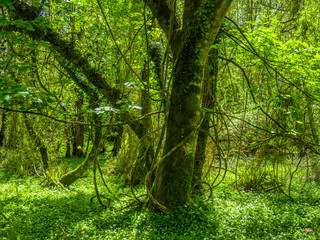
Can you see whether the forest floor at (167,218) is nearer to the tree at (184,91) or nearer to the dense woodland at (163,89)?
the dense woodland at (163,89)

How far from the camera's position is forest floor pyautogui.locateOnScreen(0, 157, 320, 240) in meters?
3.63

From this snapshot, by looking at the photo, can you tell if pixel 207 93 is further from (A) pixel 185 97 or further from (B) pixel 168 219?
(B) pixel 168 219

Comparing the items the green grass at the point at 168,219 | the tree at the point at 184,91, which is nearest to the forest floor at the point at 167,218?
the green grass at the point at 168,219

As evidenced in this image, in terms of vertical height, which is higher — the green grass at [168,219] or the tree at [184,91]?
the tree at [184,91]

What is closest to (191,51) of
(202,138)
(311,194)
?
(202,138)

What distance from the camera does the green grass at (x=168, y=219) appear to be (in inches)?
143

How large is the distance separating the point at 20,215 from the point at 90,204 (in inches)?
51.0

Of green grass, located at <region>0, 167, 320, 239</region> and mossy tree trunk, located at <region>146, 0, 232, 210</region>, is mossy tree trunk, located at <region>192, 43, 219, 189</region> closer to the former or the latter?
green grass, located at <region>0, 167, 320, 239</region>

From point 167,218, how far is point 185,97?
1814 mm

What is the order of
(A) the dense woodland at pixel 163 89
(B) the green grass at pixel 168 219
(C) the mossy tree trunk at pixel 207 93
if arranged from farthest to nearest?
(C) the mossy tree trunk at pixel 207 93 → (B) the green grass at pixel 168 219 → (A) the dense woodland at pixel 163 89

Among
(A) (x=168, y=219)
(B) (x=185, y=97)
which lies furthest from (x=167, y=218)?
(B) (x=185, y=97)

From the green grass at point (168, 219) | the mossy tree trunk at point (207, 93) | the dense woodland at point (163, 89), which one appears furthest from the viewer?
the mossy tree trunk at point (207, 93)

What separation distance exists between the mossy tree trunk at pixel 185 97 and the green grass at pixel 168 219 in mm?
417

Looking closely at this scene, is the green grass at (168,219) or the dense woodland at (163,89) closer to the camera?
the dense woodland at (163,89)
